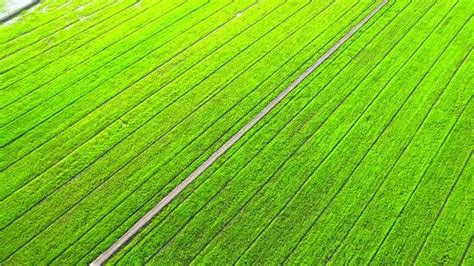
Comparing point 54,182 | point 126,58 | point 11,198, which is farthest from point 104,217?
point 126,58

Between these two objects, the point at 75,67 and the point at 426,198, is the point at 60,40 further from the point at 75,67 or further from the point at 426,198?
the point at 426,198

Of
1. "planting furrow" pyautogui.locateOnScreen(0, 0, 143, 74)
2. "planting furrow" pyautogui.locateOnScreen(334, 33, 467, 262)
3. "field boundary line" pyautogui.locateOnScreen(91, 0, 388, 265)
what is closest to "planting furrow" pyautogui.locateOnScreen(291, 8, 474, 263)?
"planting furrow" pyautogui.locateOnScreen(334, 33, 467, 262)

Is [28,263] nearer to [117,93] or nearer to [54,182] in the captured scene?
[54,182]

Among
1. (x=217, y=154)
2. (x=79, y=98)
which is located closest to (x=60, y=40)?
(x=79, y=98)

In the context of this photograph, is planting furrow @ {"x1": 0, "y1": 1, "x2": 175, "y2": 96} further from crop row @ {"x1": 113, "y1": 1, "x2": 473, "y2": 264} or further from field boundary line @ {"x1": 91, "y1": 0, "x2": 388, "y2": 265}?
crop row @ {"x1": 113, "y1": 1, "x2": 473, "y2": 264}

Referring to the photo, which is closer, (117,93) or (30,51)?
(117,93)
